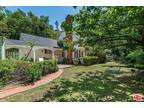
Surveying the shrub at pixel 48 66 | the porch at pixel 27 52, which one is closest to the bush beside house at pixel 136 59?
the porch at pixel 27 52

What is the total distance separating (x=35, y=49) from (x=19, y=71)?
3689mm

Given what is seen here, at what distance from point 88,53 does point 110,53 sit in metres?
1.63

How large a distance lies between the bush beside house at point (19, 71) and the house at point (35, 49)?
150 centimetres

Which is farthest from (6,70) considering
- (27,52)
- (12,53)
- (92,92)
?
(92,92)

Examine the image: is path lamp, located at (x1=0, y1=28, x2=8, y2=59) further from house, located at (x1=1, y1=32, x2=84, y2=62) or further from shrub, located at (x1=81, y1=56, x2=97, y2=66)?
shrub, located at (x1=81, y1=56, x2=97, y2=66)

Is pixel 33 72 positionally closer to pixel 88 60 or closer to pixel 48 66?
pixel 48 66

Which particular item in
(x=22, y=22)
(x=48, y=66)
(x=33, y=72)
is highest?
(x=22, y=22)

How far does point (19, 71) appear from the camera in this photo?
43.1 feet

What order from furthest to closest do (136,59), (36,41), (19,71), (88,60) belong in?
(88,60)
(136,59)
(36,41)
(19,71)

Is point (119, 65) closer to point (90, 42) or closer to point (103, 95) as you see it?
point (90, 42)

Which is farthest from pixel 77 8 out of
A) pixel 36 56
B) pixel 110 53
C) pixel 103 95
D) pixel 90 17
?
pixel 110 53

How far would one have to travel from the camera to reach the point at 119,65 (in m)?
19.5

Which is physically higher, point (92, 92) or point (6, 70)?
point (6, 70)
